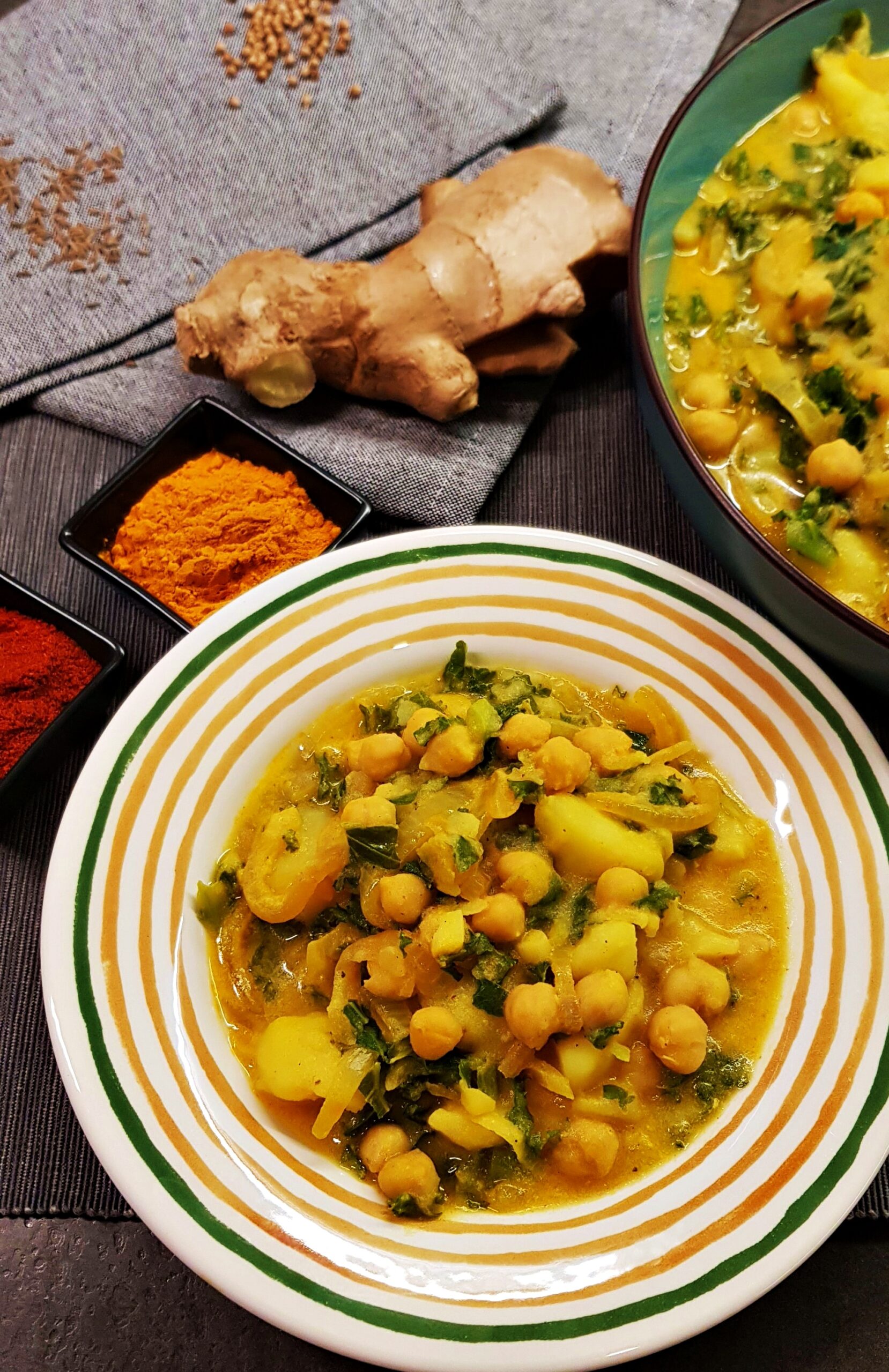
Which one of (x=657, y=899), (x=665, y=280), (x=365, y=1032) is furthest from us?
(x=665, y=280)

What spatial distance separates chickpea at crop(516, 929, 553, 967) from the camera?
2002 mm

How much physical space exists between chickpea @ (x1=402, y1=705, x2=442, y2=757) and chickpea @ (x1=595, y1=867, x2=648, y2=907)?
1.59ft

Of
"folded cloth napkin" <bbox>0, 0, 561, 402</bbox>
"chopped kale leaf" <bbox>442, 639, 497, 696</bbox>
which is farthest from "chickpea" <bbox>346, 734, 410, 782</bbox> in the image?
"folded cloth napkin" <bbox>0, 0, 561, 402</bbox>

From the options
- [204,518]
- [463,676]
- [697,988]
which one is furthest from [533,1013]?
[204,518]

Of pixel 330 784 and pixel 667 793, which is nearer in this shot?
pixel 667 793

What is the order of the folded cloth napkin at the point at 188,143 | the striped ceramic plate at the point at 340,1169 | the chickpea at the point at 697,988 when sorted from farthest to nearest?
1. the folded cloth napkin at the point at 188,143
2. the chickpea at the point at 697,988
3. the striped ceramic plate at the point at 340,1169

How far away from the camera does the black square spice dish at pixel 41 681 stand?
2.45 m

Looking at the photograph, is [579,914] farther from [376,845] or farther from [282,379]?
[282,379]

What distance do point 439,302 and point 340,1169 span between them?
86.1 inches

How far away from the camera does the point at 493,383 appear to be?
3.06m

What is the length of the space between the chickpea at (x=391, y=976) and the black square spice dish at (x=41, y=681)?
1.01 meters

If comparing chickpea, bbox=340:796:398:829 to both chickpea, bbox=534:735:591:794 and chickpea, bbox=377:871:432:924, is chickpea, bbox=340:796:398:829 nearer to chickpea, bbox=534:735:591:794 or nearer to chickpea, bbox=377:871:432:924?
chickpea, bbox=377:871:432:924

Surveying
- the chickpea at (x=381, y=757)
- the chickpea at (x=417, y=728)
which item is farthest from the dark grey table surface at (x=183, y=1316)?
the chickpea at (x=417, y=728)

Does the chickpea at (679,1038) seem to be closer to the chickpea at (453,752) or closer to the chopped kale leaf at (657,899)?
the chopped kale leaf at (657,899)
